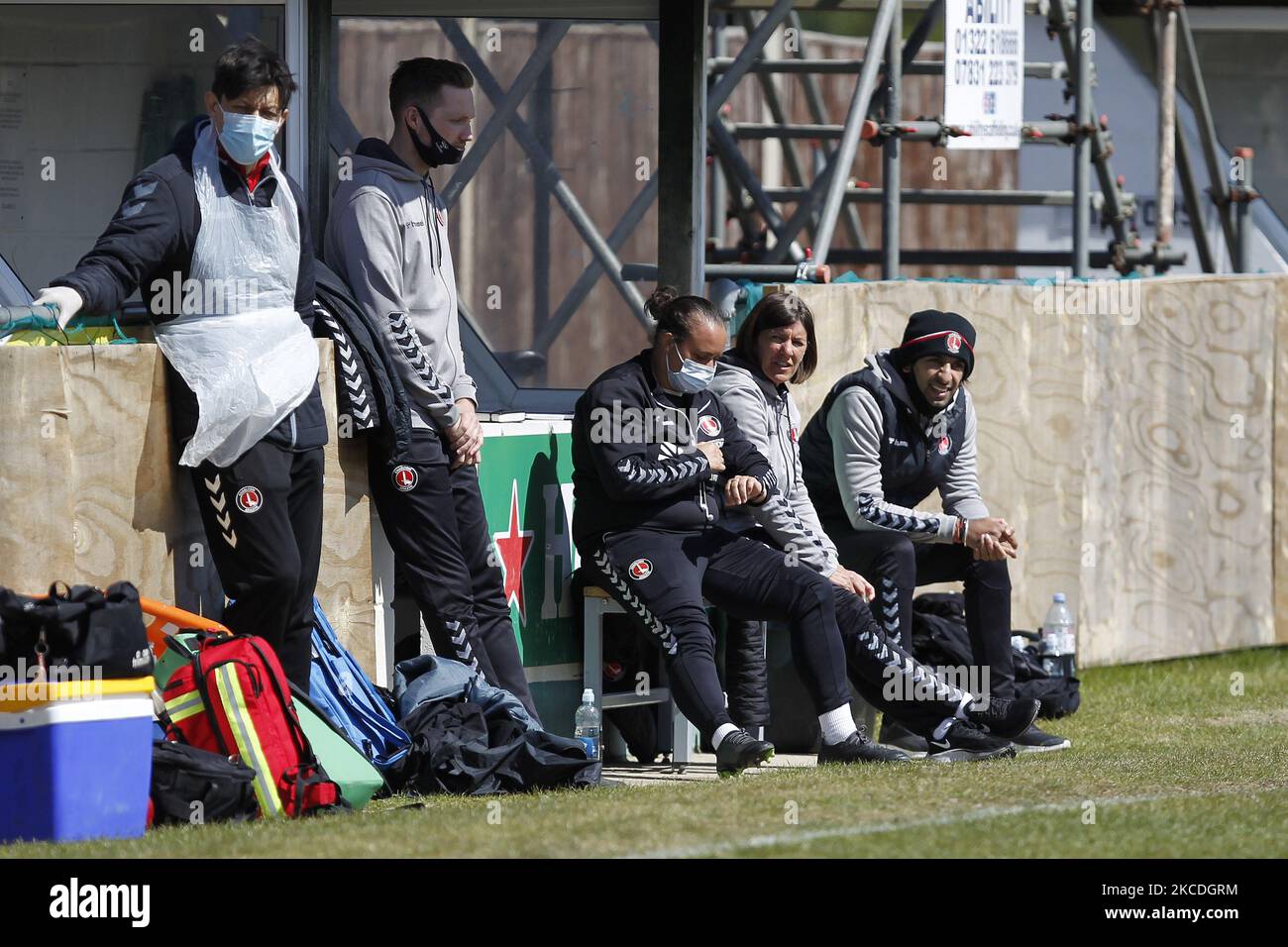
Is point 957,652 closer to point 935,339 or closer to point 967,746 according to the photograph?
point 967,746

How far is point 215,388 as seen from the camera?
19.9 feet

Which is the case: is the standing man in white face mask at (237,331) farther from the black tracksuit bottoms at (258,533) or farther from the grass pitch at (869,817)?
the grass pitch at (869,817)

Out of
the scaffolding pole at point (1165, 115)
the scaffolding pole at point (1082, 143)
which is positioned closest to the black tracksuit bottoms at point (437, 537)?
the scaffolding pole at point (1082, 143)

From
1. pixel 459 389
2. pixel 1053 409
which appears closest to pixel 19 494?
pixel 459 389

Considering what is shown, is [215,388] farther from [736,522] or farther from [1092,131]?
[1092,131]

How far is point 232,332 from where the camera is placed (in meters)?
6.11

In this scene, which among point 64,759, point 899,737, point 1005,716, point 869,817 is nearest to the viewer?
point 64,759

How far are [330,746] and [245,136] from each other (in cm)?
181

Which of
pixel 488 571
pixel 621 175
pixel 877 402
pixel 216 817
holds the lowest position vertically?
pixel 216 817

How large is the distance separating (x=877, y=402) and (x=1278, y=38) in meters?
10.9

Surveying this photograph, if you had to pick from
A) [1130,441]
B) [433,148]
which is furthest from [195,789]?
[1130,441]

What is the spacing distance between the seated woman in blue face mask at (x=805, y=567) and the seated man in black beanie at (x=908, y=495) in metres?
0.17

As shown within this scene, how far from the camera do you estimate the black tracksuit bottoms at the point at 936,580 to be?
24.9ft

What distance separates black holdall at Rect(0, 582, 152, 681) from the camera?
5328 mm
